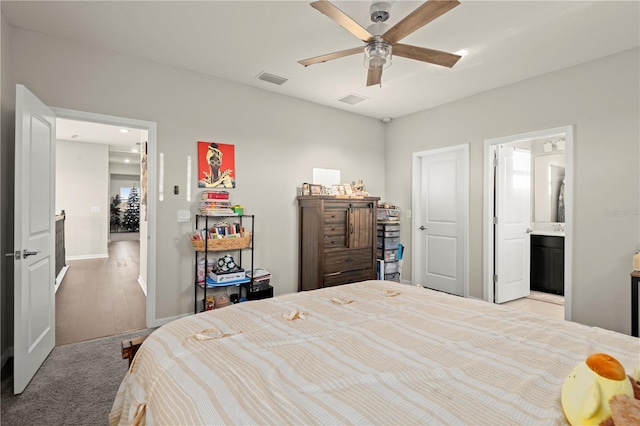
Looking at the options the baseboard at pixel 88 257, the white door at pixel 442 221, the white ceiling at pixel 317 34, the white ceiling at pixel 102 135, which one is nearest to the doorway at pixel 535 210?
the white door at pixel 442 221

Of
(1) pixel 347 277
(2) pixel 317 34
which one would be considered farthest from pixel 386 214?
(2) pixel 317 34

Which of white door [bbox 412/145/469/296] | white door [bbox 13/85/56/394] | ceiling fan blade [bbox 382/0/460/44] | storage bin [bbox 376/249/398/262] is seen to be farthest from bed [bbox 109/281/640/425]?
storage bin [bbox 376/249/398/262]

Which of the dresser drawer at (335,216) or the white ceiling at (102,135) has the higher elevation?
the white ceiling at (102,135)

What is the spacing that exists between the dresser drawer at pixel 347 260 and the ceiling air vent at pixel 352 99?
2.09 meters

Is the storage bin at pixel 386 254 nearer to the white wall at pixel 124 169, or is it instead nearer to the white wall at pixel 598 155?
the white wall at pixel 598 155

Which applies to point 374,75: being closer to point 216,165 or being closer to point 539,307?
point 216,165

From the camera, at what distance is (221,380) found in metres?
0.98

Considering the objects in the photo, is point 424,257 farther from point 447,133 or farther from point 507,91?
point 507,91

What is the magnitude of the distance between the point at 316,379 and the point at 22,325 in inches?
93.2

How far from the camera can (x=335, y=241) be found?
4.11 m

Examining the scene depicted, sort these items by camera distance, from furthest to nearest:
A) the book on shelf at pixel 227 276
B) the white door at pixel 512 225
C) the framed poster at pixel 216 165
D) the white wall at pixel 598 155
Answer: the white door at pixel 512 225
the framed poster at pixel 216 165
the book on shelf at pixel 227 276
the white wall at pixel 598 155

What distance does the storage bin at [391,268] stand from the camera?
4.87m

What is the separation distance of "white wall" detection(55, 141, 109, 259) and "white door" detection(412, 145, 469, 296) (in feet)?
24.0

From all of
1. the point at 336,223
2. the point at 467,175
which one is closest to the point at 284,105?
the point at 336,223
